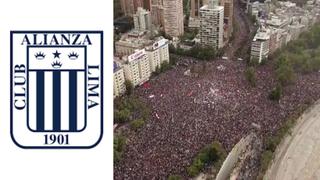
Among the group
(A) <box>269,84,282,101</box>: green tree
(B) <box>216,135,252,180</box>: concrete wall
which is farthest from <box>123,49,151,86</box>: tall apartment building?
(B) <box>216,135,252,180</box>: concrete wall

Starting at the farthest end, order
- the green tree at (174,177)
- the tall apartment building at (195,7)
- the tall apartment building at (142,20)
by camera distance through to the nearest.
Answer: the tall apartment building at (195,7)
the tall apartment building at (142,20)
the green tree at (174,177)

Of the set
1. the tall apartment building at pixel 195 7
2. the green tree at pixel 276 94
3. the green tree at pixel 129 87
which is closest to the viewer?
the green tree at pixel 276 94

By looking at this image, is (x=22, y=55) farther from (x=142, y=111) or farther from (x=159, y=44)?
(x=159, y=44)

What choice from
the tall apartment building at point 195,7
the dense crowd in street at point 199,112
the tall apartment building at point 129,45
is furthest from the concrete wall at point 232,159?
the tall apartment building at point 195,7

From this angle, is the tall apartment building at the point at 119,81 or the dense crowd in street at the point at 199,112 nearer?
Answer: the dense crowd in street at the point at 199,112

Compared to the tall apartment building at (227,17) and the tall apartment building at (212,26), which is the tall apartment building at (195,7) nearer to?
the tall apartment building at (227,17)

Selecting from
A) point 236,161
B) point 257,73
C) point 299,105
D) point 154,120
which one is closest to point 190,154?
point 236,161
